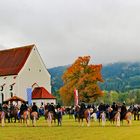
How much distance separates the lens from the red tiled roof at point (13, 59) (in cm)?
10930

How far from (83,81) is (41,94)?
1254cm

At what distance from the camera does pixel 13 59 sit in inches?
4476

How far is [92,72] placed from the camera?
115 metres

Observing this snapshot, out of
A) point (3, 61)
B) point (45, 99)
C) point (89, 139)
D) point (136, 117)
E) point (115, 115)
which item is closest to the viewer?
point (89, 139)

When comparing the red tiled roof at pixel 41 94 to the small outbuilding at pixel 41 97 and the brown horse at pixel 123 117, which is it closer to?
the small outbuilding at pixel 41 97

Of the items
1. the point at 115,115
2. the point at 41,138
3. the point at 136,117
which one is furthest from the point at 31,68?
the point at 41,138

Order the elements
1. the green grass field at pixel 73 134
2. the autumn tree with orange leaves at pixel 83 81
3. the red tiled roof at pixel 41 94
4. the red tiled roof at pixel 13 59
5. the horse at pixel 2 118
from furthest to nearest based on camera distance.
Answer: the autumn tree with orange leaves at pixel 83 81 → the red tiled roof at pixel 13 59 → the red tiled roof at pixel 41 94 → the horse at pixel 2 118 → the green grass field at pixel 73 134

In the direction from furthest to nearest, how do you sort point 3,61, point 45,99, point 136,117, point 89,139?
point 3,61
point 45,99
point 136,117
point 89,139

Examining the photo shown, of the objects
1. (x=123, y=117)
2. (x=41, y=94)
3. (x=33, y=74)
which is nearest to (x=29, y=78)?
(x=33, y=74)

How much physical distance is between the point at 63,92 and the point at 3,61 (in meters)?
16.1

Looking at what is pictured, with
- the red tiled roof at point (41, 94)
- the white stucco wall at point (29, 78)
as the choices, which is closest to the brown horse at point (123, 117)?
the red tiled roof at point (41, 94)

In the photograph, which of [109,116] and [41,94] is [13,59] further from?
[109,116]

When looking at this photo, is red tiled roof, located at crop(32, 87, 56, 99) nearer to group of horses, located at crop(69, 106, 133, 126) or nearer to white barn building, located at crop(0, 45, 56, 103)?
white barn building, located at crop(0, 45, 56, 103)

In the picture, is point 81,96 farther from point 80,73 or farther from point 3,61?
point 3,61
